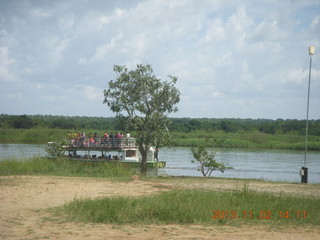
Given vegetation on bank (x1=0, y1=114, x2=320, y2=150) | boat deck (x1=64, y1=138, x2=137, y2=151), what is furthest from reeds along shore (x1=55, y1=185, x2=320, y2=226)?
vegetation on bank (x1=0, y1=114, x2=320, y2=150)

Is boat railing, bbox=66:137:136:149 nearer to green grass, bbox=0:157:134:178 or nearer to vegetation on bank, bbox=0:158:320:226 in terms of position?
green grass, bbox=0:157:134:178

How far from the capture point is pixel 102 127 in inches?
3273

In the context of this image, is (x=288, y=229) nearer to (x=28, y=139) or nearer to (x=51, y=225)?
(x=51, y=225)

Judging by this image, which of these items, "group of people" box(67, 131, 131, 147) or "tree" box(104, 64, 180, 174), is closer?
"tree" box(104, 64, 180, 174)

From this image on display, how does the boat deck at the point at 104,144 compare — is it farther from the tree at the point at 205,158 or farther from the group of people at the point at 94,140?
the tree at the point at 205,158

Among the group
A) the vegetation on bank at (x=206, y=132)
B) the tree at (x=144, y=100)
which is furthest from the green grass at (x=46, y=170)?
the vegetation on bank at (x=206, y=132)

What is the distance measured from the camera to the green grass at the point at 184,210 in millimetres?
10789

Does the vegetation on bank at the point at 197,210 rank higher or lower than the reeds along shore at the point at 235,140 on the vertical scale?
lower

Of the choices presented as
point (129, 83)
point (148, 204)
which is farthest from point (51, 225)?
point (129, 83)

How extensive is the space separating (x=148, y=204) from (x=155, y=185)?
16.7 feet
